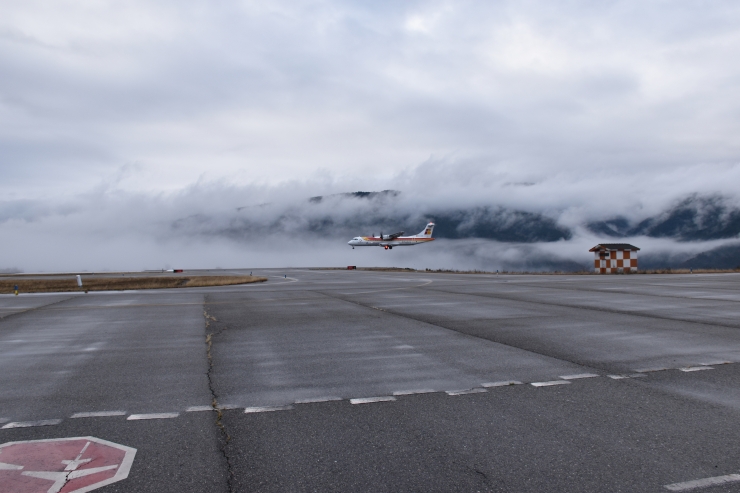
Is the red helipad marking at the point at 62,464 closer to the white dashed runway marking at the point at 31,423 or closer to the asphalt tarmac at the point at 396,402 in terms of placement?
the asphalt tarmac at the point at 396,402

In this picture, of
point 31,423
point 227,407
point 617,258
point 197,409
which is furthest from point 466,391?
point 617,258

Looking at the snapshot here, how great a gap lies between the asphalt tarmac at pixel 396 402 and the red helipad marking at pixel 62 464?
0.12 metres

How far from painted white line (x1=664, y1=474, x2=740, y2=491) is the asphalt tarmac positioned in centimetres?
2

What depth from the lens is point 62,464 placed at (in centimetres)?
477

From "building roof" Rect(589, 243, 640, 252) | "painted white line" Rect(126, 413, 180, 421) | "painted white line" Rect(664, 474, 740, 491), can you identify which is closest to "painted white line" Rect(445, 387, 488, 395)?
"painted white line" Rect(664, 474, 740, 491)

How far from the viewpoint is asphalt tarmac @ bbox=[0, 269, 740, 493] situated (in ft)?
14.7

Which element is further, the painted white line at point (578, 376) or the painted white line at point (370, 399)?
the painted white line at point (578, 376)

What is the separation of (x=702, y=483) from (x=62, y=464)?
5514 millimetres

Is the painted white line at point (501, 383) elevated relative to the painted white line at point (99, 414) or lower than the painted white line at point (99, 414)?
lower

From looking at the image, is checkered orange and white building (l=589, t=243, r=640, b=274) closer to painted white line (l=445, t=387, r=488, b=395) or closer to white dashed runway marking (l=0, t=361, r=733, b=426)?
white dashed runway marking (l=0, t=361, r=733, b=426)

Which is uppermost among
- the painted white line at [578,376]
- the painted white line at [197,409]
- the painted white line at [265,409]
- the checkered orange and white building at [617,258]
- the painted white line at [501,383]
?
the checkered orange and white building at [617,258]

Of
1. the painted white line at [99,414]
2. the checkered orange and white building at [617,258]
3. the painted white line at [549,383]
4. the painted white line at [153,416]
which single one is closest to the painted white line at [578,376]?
the painted white line at [549,383]

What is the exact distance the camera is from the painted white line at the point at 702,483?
13.5 feet

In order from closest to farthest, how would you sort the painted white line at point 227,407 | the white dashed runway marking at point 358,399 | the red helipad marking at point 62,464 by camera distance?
the red helipad marking at point 62,464 < the white dashed runway marking at point 358,399 < the painted white line at point 227,407
